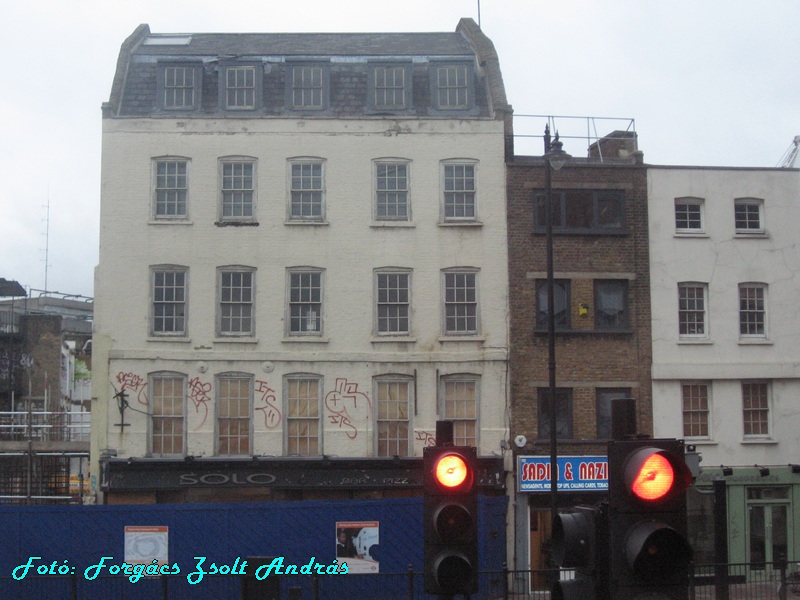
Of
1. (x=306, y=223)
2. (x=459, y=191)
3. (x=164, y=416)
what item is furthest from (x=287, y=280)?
(x=459, y=191)

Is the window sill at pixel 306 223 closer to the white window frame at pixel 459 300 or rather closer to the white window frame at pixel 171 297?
the white window frame at pixel 171 297

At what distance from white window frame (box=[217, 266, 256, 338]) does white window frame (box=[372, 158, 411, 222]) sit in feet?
13.8

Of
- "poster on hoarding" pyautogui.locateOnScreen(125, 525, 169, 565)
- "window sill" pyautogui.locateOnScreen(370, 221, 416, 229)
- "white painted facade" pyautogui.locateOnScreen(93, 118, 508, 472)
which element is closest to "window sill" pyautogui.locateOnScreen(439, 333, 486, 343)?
"white painted facade" pyautogui.locateOnScreen(93, 118, 508, 472)

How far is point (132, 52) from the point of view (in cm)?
3014

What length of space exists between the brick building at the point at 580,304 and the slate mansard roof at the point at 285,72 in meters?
3.17

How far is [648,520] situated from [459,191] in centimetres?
2384

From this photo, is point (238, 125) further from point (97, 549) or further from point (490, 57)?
point (97, 549)

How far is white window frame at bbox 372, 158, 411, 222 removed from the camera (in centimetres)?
2906

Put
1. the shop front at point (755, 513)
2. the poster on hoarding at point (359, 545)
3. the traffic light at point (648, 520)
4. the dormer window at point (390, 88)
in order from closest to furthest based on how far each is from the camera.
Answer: the traffic light at point (648, 520) → the poster on hoarding at point (359, 545) → the shop front at point (755, 513) → the dormer window at point (390, 88)

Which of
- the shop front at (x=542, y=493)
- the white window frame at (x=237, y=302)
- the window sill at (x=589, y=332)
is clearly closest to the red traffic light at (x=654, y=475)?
the shop front at (x=542, y=493)

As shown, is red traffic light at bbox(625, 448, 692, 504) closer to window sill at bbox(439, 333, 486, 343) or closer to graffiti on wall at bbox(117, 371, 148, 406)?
window sill at bbox(439, 333, 486, 343)

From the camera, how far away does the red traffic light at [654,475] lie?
5.60 meters

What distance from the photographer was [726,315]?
2930 cm

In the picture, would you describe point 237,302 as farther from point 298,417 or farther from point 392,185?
point 392,185
